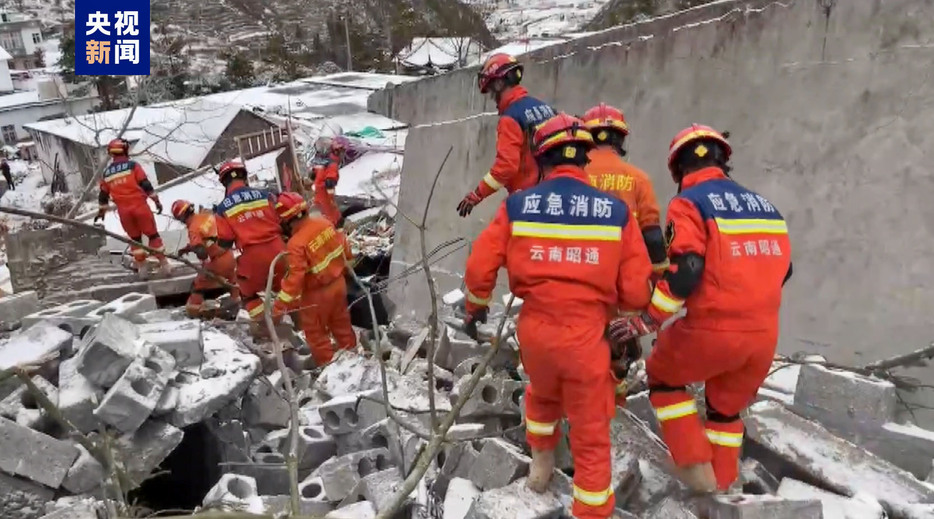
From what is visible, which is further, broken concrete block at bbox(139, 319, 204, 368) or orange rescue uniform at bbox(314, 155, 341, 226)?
orange rescue uniform at bbox(314, 155, 341, 226)

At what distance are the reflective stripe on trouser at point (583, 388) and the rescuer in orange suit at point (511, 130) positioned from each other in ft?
6.58

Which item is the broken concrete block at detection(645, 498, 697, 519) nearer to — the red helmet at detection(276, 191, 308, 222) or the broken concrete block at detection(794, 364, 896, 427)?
the broken concrete block at detection(794, 364, 896, 427)

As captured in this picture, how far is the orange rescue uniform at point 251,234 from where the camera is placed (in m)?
6.41

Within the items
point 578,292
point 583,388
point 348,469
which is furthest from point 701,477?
point 348,469

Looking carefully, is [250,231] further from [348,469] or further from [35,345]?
[348,469]

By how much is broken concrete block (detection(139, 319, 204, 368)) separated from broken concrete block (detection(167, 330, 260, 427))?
93 mm

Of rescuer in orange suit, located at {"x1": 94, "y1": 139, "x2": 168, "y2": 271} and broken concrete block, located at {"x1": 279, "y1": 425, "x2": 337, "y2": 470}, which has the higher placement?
rescuer in orange suit, located at {"x1": 94, "y1": 139, "x2": 168, "y2": 271}

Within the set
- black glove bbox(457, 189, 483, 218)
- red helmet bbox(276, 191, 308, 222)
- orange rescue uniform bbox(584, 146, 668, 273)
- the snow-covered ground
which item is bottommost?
red helmet bbox(276, 191, 308, 222)

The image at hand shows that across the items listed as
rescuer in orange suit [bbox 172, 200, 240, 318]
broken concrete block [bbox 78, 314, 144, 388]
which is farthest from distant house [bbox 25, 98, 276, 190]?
broken concrete block [bbox 78, 314, 144, 388]

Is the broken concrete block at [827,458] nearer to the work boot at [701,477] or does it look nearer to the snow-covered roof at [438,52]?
the work boot at [701,477]

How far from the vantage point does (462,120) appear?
7211mm

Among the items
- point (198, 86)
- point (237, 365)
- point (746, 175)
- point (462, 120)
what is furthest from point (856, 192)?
point (198, 86)

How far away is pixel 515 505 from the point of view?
3078mm

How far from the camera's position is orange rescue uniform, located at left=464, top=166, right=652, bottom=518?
9.95 ft
